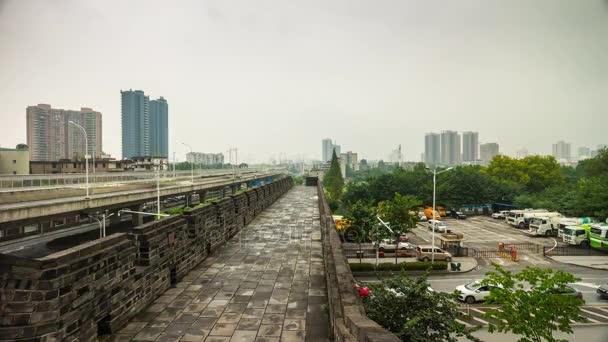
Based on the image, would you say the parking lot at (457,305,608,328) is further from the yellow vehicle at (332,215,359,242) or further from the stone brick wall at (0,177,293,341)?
the stone brick wall at (0,177,293,341)

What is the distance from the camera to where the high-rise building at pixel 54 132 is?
244ft

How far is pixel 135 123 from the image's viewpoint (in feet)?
390

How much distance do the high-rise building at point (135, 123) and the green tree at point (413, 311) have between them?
12655 centimetres

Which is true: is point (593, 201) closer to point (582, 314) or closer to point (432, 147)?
point (582, 314)

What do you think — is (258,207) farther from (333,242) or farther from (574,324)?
(574,324)

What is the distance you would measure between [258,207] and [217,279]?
9.35 meters

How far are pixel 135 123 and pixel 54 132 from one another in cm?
4111

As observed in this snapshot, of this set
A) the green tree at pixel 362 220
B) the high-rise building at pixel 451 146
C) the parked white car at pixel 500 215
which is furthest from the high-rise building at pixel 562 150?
Answer: the green tree at pixel 362 220

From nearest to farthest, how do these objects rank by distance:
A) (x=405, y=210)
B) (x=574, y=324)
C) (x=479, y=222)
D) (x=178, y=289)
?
(x=178, y=289) < (x=574, y=324) < (x=405, y=210) < (x=479, y=222)

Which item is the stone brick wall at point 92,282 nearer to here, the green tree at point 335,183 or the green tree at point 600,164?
the green tree at point 600,164

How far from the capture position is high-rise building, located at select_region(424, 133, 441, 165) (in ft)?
582

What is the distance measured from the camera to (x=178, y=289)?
637cm

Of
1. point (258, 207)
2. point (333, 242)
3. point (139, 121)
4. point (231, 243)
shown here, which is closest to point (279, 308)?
point (333, 242)

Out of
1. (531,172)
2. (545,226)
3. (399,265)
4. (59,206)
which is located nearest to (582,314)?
Result: (399,265)
